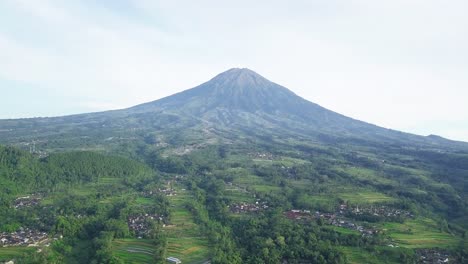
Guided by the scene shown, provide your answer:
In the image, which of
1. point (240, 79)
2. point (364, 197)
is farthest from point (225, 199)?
point (240, 79)

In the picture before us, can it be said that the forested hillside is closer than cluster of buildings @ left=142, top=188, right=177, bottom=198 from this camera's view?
Yes

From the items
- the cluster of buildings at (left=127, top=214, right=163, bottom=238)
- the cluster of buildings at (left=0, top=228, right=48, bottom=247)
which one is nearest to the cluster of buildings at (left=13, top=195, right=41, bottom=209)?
the cluster of buildings at (left=0, top=228, right=48, bottom=247)

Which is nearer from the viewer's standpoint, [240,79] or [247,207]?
[247,207]

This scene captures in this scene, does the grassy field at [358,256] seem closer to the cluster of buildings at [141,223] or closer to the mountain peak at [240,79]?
the cluster of buildings at [141,223]

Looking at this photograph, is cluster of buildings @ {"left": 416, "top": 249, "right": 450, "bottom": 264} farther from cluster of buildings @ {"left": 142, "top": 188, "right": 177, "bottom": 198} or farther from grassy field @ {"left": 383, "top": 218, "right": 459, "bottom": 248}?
cluster of buildings @ {"left": 142, "top": 188, "right": 177, "bottom": 198}

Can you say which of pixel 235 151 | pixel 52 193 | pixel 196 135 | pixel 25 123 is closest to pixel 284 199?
pixel 52 193

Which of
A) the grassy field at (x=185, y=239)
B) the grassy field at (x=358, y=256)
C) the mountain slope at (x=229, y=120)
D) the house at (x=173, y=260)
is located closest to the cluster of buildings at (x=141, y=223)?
the grassy field at (x=185, y=239)

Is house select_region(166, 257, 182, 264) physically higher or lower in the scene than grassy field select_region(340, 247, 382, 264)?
lower

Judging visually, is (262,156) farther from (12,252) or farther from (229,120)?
(12,252)
